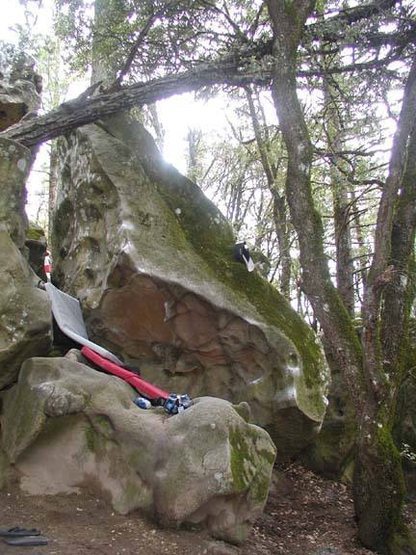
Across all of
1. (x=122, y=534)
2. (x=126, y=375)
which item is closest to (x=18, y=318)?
(x=126, y=375)

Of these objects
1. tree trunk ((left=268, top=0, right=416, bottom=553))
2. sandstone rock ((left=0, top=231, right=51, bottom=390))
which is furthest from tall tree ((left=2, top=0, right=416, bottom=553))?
sandstone rock ((left=0, top=231, right=51, bottom=390))

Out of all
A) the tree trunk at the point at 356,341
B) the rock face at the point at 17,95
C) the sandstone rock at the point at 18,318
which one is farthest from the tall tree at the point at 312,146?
the sandstone rock at the point at 18,318

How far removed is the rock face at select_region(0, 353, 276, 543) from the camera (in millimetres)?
4055

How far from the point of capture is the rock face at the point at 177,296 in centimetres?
→ 603

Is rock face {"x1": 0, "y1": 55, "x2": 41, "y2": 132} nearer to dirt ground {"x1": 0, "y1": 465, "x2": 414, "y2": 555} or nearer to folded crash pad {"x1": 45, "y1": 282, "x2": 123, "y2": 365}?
folded crash pad {"x1": 45, "y1": 282, "x2": 123, "y2": 365}

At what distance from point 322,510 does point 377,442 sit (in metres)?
1.72

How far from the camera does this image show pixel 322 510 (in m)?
6.36

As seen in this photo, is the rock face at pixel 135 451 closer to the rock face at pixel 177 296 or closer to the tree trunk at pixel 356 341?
the tree trunk at pixel 356 341

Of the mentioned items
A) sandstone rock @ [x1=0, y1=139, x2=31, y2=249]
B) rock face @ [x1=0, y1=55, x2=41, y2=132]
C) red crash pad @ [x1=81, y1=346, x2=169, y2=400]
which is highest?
rock face @ [x1=0, y1=55, x2=41, y2=132]

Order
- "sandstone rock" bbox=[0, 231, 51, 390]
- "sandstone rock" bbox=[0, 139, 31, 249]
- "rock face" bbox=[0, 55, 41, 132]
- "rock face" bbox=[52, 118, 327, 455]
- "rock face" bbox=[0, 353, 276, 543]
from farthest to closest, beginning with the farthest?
"rock face" bbox=[0, 55, 41, 132] → "rock face" bbox=[52, 118, 327, 455] → "sandstone rock" bbox=[0, 139, 31, 249] → "sandstone rock" bbox=[0, 231, 51, 390] → "rock face" bbox=[0, 353, 276, 543]

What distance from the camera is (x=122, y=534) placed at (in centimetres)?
394

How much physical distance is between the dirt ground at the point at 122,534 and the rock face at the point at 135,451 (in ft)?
0.36

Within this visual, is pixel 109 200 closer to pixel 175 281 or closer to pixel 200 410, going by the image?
pixel 175 281

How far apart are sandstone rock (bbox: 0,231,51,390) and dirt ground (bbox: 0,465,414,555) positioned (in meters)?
1.14
